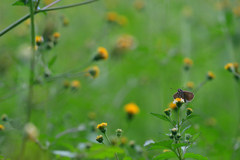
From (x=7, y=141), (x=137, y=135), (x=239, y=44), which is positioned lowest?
(x=137, y=135)

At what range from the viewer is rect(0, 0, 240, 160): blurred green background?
6.76 ft

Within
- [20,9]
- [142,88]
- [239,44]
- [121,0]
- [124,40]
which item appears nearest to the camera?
[124,40]

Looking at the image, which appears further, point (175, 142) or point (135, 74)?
point (135, 74)

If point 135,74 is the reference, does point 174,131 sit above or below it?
above

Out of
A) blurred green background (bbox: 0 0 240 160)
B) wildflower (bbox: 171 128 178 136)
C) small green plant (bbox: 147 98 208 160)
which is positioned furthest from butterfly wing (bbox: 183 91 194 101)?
blurred green background (bbox: 0 0 240 160)

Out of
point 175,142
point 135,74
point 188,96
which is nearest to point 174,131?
point 175,142

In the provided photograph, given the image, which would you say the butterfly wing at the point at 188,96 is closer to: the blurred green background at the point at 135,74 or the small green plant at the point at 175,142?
the small green plant at the point at 175,142

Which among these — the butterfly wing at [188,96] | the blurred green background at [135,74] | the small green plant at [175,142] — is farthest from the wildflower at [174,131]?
the blurred green background at [135,74]

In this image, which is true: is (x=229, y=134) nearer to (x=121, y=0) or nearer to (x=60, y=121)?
(x=60, y=121)

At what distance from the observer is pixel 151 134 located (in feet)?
8.83

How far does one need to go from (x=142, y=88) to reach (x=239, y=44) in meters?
1.13

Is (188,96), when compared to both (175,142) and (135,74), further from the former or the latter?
(135,74)

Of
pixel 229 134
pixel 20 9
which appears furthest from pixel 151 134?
pixel 20 9

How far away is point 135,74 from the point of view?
11.8 ft
